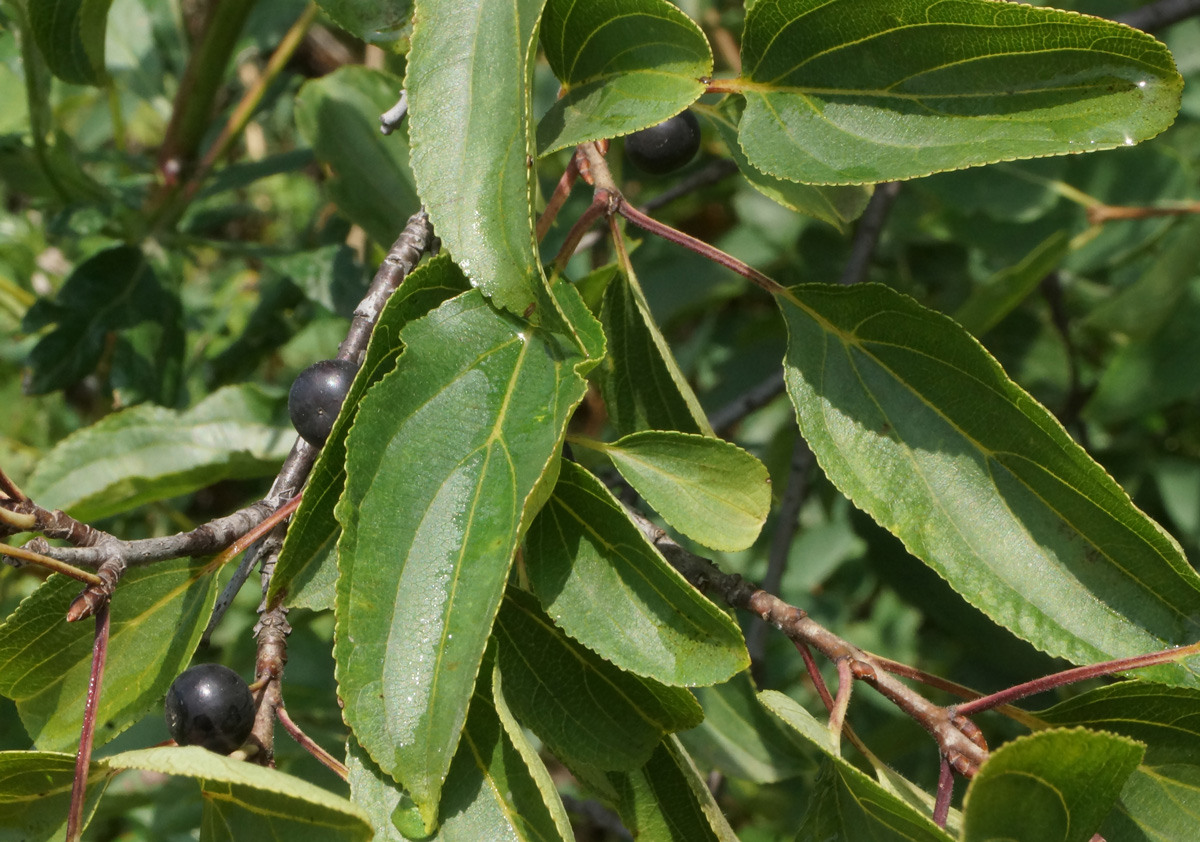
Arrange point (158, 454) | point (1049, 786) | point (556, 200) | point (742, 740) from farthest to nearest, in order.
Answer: point (158, 454), point (742, 740), point (556, 200), point (1049, 786)

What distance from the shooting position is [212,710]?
1039 mm

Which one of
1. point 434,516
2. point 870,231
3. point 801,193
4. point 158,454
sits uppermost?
point 801,193

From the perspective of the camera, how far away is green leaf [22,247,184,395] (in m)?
2.09

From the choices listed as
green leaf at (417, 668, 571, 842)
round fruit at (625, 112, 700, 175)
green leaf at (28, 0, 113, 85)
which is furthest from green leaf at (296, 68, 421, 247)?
green leaf at (417, 668, 571, 842)

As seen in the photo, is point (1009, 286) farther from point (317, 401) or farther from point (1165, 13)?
point (317, 401)

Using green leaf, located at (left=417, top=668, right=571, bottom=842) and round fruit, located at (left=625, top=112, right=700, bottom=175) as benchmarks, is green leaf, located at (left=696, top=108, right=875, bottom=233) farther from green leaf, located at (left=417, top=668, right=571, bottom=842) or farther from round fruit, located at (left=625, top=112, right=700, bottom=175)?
green leaf, located at (left=417, top=668, right=571, bottom=842)

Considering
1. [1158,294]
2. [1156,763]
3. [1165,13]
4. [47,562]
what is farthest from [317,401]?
[1165,13]

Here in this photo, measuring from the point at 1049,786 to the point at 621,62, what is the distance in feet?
2.71

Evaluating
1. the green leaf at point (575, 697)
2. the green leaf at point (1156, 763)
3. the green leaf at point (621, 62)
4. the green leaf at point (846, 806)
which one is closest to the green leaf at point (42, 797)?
the green leaf at point (575, 697)

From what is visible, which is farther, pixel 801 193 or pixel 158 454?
pixel 158 454

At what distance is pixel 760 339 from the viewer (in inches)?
106

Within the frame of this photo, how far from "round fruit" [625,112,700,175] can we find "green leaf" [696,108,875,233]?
33 cm

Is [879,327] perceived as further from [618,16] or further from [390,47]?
[390,47]

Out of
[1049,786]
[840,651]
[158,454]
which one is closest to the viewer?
[1049,786]
